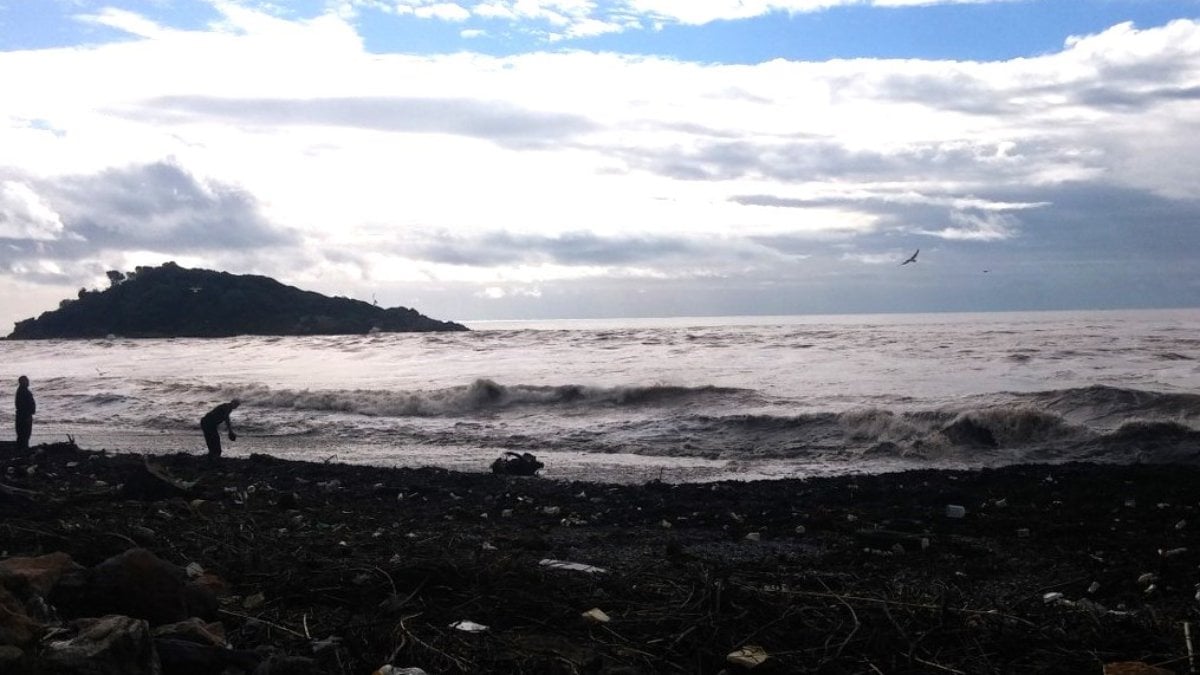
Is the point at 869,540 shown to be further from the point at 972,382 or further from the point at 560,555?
the point at 972,382

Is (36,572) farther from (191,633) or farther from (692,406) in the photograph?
(692,406)

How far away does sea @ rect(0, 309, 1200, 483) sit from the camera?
1895 centimetres

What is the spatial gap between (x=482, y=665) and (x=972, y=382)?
24.2 meters

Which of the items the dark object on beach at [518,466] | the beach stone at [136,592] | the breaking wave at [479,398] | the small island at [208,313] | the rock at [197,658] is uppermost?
the small island at [208,313]

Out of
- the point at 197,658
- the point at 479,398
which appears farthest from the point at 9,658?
the point at 479,398

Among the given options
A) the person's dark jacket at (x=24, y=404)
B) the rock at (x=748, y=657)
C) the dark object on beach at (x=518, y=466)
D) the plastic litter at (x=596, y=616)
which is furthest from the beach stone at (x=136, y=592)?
the person's dark jacket at (x=24, y=404)

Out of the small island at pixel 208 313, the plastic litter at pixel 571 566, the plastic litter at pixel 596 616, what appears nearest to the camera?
the plastic litter at pixel 596 616

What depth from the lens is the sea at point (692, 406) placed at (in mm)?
18953

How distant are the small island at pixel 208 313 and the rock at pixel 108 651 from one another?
7949cm

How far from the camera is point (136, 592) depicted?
5328 mm

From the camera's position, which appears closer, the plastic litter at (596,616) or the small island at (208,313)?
the plastic litter at (596,616)

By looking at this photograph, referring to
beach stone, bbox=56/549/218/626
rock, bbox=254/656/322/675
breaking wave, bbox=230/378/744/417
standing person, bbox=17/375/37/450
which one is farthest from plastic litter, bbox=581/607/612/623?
breaking wave, bbox=230/378/744/417

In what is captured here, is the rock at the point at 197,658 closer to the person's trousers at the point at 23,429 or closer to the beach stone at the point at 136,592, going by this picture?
the beach stone at the point at 136,592

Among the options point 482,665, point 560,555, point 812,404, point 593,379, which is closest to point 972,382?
point 812,404
